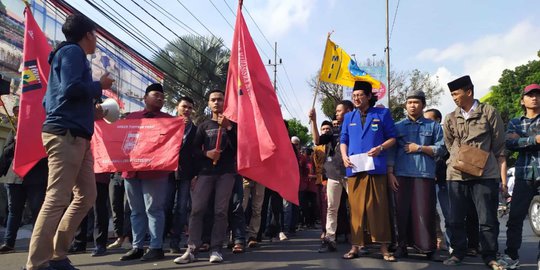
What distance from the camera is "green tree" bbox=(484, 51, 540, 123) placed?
37094 mm

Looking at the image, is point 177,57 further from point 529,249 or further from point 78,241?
point 529,249

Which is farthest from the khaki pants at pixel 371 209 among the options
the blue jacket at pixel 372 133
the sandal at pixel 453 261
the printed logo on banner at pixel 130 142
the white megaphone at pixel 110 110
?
the white megaphone at pixel 110 110

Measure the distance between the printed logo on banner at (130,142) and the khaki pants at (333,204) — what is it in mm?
2350

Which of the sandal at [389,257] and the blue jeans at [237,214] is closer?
the sandal at [389,257]

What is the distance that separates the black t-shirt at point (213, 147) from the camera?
502 centimetres

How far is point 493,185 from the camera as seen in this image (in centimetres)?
467

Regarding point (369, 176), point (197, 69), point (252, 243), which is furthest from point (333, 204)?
point (197, 69)

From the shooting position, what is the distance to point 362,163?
5.07 metres

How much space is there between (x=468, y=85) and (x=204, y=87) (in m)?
14.5

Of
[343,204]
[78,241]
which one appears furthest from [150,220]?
[343,204]

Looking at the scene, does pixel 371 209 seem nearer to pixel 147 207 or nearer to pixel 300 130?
pixel 147 207

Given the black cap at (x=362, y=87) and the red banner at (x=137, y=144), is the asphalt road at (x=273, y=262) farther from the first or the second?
the black cap at (x=362, y=87)

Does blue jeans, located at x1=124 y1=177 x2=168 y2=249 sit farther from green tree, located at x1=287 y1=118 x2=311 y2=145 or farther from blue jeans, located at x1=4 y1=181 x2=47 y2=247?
green tree, located at x1=287 y1=118 x2=311 y2=145

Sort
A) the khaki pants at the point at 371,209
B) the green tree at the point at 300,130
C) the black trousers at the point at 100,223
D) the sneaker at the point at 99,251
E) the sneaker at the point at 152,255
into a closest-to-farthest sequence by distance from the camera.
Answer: the sneaker at the point at 152,255 < the khaki pants at the point at 371,209 < the sneaker at the point at 99,251 < the black trousers at the point at 100,223 < the green tree at the point at 300,130
